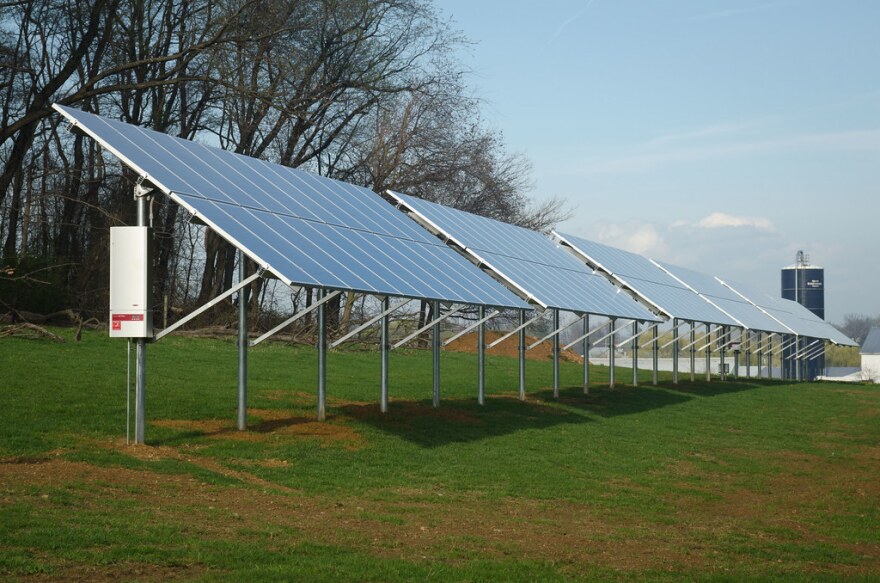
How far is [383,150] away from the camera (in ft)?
150

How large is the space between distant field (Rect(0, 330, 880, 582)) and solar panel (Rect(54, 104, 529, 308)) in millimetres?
2654

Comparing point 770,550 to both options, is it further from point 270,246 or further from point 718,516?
point 270,246

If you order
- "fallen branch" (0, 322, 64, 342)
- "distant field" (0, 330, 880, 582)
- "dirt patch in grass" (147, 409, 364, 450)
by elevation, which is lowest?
"distant field" (0, 330, 880, 582)

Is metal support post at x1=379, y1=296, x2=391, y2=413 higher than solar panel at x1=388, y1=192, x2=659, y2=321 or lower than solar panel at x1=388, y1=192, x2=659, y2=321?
lower

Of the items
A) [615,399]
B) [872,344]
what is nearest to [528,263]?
[615,399]

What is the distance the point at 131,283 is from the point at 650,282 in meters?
25.2

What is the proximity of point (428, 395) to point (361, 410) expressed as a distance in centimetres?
512

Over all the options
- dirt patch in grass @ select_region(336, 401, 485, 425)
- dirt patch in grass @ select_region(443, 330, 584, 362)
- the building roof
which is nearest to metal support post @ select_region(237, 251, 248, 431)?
dirt patch in grass @ select_region(336, 401, 485, 425)

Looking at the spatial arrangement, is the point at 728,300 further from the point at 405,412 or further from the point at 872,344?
the point at 872,344

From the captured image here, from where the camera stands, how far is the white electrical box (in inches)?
603

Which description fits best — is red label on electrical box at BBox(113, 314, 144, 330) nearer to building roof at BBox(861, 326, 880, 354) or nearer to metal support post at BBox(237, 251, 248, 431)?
metal support post at BBox(237, 251, 248, 431)

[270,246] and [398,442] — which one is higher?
[270,246]

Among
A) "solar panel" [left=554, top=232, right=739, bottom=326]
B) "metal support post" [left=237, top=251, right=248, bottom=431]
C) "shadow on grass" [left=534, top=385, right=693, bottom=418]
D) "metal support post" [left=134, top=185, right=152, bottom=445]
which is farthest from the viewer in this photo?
"solar panel" [left=554, top=232, right=739, bottom=326]

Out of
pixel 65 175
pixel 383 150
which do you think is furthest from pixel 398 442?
pixel 383 150
